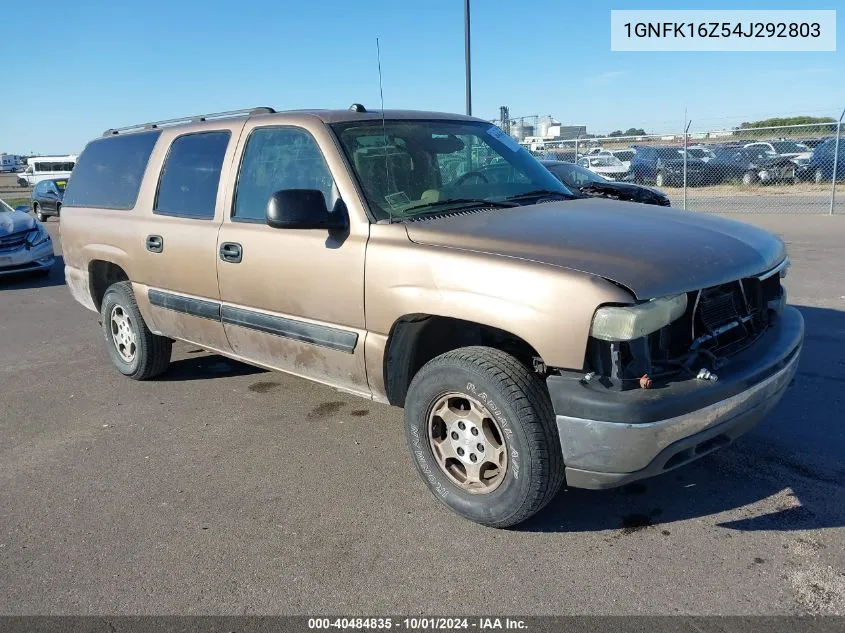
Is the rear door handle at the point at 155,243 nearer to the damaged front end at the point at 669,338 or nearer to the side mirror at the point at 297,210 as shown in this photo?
the side mirror at the point at 297,210

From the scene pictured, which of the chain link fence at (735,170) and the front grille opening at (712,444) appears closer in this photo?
the front grille opening at (712,444)

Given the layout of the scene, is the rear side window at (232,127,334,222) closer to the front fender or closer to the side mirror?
the side mirror

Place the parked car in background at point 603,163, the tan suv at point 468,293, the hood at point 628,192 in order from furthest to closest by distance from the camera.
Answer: the parked car in background at point 603,163
the hood at point 628,192
the tan suv at point 468,293

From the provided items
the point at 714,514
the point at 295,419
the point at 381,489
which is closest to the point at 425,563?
the point at 381,489

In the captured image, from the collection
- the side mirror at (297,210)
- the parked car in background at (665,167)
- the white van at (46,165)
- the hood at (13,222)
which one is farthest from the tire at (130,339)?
the white van at (46,165)

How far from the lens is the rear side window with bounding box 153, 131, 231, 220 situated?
4504mm

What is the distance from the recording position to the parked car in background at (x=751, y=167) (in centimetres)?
2156

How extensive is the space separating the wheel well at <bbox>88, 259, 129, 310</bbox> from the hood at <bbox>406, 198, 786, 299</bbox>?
3359 millimetres

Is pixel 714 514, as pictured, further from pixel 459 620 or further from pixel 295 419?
pixel 295 419

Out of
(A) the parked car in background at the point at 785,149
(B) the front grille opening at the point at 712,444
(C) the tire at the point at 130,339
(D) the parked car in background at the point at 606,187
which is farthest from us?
(A) the parked car in background at the point at 785,149

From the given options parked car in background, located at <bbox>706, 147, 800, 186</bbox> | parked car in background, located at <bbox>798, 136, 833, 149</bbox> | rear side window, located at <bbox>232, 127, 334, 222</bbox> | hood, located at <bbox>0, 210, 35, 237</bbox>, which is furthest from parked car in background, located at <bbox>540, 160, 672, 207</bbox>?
parked car in background, located at <bbox>706, 147, 800, 186</bbox>

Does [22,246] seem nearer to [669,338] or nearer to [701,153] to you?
[669,338]

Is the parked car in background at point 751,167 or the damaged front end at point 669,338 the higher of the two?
the parked car in background at point 751,167

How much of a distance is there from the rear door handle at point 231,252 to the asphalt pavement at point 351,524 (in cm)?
113
